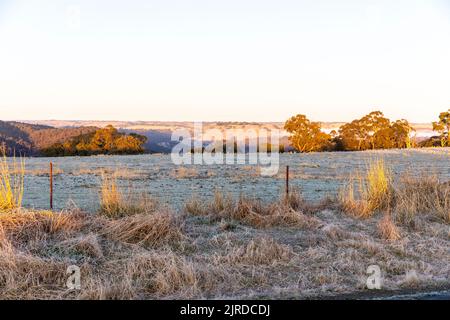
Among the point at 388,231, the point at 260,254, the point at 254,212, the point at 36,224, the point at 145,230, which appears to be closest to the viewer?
the point at 260,254

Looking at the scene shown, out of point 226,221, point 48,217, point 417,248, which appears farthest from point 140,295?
point 417,248

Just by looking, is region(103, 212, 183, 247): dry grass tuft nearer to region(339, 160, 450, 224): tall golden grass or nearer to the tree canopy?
region(339, 160, 450, 224): tall golden grass

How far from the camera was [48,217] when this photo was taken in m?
8.45

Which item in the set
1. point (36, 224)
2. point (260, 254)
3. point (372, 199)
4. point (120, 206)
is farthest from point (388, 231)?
point (36, 224)

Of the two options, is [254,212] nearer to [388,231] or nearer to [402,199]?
[388,231]

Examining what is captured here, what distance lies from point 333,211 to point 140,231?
176 inches

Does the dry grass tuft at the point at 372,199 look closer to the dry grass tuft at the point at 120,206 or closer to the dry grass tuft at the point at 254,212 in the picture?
the dry grass tuft at the point at 254,212

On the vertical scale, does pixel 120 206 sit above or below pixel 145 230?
→ above

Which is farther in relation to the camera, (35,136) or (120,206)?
(35,136)

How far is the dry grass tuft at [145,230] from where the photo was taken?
816 centimetres

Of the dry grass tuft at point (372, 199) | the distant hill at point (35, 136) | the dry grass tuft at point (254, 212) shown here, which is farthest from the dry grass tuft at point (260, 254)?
the distant hill at point (35, 136)

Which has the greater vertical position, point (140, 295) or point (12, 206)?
point (12, 206)

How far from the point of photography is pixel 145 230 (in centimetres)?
835
